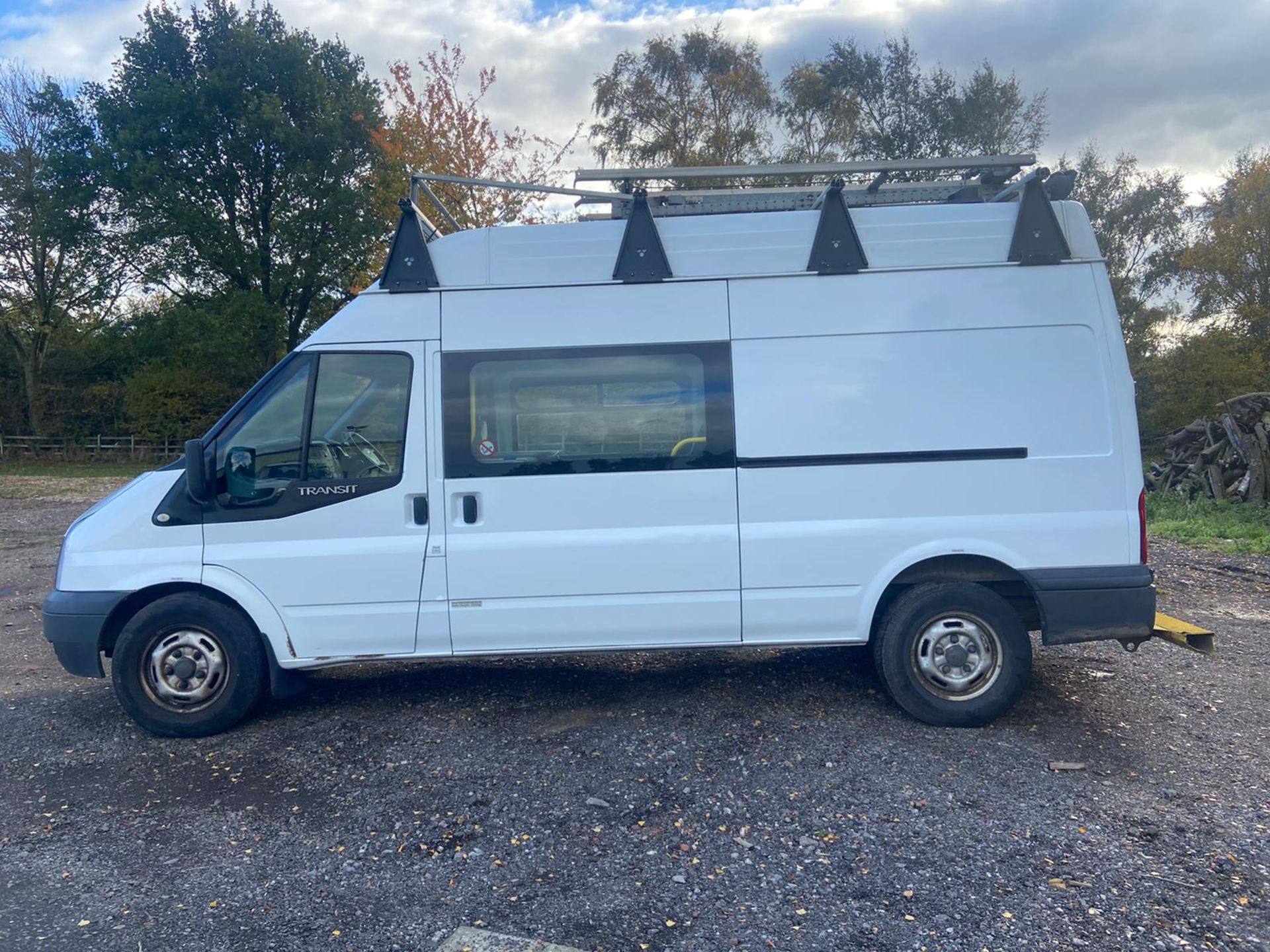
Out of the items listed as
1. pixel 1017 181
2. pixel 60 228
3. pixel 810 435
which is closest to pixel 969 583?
pixel 810 435

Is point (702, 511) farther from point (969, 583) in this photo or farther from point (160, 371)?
point (160, 371)

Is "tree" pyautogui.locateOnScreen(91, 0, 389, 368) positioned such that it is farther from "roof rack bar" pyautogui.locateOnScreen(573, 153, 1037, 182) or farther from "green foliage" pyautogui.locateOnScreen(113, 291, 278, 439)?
"roof rack bar" pyautogui.locateOnScreen(573, 153, 1037, 182)

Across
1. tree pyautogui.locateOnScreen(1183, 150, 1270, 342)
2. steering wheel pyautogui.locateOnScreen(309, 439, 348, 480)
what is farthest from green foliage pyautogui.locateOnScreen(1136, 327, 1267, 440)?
steering wheel pyautogui.locateOnScreen(309, 439, 348, 480)

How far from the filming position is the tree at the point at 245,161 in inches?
1102

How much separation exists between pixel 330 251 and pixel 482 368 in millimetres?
26277

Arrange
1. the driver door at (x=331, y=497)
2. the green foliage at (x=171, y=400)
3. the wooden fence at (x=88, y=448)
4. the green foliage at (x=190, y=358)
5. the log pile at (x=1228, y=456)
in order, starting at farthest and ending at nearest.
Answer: the green foliage at (x=171, y=400) → the wooden fence at (x=88, y=448) → the green foliage at (x=190, y=358) → the log pile at (x=1228, y=456) → the driver door at (x=331, y=497)

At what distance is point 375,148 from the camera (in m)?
28.6

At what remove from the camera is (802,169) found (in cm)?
512

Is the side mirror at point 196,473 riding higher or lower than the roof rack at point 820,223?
lower

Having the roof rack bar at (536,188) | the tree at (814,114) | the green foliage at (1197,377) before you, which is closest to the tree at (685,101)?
the tree at (814,114)

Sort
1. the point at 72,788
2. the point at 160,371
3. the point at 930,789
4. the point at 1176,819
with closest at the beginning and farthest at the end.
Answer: the point at 1176,819 < the point at 930,789 < the point at 72,788 < the point at 160,371

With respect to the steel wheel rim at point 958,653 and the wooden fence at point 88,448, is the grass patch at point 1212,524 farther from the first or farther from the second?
the wooden fence at point 88,448

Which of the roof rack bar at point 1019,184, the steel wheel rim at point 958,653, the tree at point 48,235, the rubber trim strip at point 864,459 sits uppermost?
the tree at point 48,235

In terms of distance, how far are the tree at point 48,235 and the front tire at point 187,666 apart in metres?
29.1
